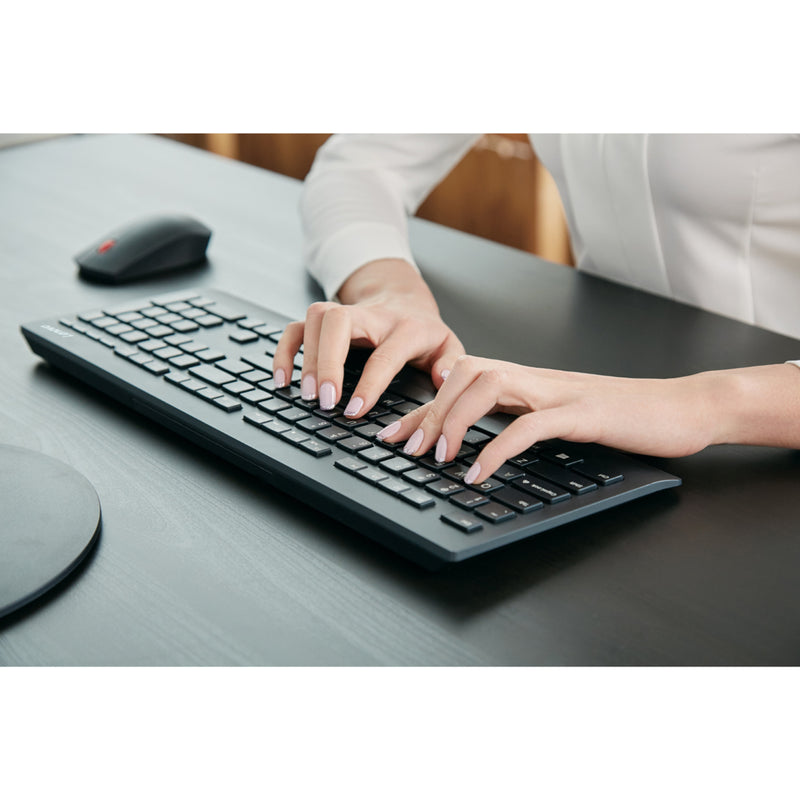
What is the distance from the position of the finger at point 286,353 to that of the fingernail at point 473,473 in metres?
0.18

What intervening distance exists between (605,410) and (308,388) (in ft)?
0.66

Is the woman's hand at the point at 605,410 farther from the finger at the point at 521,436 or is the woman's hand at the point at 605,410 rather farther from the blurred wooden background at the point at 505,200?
the blurred wooden background at the point at 505,200

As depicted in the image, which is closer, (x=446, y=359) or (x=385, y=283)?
(x=446, y=359)

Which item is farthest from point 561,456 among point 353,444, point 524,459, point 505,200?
point 505,200

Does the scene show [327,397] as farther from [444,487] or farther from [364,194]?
[364,194]

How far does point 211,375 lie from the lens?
0.68 m

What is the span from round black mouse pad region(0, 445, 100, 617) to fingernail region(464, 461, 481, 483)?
0.69ft

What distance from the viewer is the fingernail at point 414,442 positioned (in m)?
0.57

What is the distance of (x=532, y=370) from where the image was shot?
639 mm

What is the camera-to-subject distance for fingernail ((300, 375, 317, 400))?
0.65 m

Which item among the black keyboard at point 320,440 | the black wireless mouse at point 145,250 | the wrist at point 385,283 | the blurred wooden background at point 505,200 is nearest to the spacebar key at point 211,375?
the black keyboard at point 320,440

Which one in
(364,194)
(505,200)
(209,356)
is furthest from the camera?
(505,200)

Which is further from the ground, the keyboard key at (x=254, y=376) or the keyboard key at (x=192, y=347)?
the keyboard key at (x=254, y=376)
